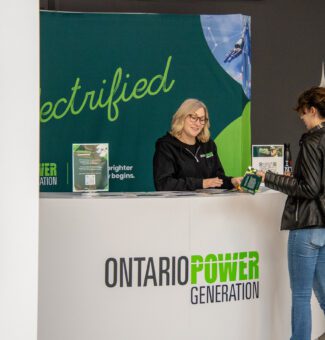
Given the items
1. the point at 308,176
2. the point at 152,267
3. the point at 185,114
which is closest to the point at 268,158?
the point at 185,114

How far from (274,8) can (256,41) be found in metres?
0.36

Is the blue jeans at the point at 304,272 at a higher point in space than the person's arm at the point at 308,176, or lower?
lower

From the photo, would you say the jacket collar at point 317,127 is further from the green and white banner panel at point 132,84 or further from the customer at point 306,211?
the green and white banner panel at point 132,84

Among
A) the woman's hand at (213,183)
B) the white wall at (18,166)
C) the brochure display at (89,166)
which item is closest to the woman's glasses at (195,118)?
the woman's hand at (213,183)

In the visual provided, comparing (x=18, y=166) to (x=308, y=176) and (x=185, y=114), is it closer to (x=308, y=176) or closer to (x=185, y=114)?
(x=308, y=176)

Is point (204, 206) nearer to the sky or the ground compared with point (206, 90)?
nearer to the ground

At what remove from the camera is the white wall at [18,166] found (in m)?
1.62

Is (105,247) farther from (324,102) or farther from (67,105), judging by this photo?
(67,105)

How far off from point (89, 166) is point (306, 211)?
1.05 m

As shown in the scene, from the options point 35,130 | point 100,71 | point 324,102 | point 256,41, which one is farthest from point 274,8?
point 35,130

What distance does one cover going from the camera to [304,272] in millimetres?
3246

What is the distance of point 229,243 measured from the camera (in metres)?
3.38

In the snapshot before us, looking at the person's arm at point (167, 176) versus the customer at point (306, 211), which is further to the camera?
the person's arm at point (167, 176)

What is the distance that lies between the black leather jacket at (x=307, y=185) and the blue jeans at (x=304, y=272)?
59 mm
